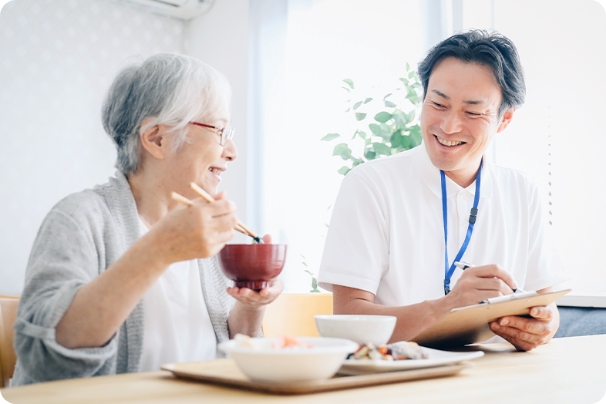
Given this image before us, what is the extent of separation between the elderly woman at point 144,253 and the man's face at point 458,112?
2.24 feet

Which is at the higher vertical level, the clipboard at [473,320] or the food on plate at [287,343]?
the food on plate at [287,343]

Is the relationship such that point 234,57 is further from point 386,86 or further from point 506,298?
point 506,298

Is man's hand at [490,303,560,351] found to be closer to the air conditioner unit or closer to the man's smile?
the man's smile

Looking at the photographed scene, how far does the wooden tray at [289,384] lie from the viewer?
85cm

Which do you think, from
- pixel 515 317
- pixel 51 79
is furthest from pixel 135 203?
pixel 51 79

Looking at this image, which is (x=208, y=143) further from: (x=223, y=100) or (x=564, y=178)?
(x=564, y=178)

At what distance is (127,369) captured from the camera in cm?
135

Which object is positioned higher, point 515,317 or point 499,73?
point 499,73

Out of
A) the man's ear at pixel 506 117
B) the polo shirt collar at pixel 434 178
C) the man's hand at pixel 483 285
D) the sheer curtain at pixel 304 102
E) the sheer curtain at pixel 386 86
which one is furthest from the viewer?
the sheer curtain at pixel 304 102

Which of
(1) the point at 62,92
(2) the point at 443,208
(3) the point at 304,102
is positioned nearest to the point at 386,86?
(3) the point at 304,102

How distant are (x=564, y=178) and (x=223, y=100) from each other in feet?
6.19

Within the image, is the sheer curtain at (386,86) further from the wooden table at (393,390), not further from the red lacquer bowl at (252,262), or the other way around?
the red lacquer bowl at (252,262)

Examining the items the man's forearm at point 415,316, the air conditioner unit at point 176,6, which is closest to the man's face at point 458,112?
the man's forearm at point 415,316

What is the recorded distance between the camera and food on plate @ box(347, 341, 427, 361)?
40.1 inches
